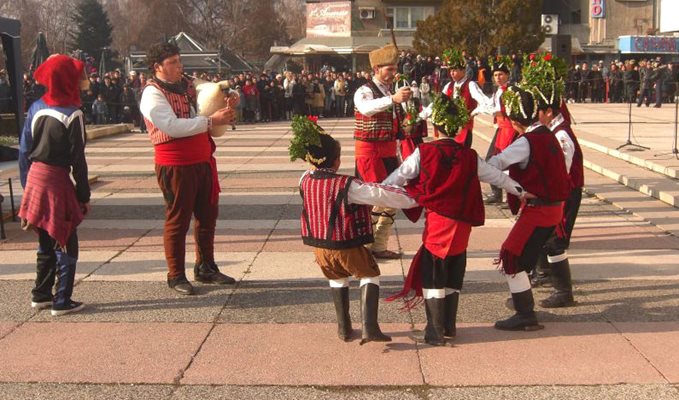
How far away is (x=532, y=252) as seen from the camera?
5672 millimetres

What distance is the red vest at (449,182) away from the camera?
5121 mm

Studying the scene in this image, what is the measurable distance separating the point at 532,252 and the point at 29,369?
3.39 metres

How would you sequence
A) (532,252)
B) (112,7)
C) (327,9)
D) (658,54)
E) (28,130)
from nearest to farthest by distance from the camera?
(532,252)
(28,130)
(658,54)
(327,9)
(112,7)

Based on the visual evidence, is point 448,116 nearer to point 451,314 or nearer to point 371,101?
point 451,314

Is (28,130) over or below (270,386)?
over

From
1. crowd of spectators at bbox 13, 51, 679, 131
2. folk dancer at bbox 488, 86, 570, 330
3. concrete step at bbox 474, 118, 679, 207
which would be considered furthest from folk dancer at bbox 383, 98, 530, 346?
crowd of spectators at bbox 13, 51, 679, 131

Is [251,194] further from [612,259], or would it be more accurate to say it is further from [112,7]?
[112,7]

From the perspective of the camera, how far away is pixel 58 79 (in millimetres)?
5961

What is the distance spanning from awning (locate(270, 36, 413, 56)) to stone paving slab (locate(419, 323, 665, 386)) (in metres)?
47.5

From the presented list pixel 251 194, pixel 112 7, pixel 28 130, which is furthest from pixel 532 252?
pixel 112 7

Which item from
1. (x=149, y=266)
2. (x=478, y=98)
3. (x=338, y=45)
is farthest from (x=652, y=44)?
(x=149, y=266)

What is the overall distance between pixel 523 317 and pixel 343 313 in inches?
49.7

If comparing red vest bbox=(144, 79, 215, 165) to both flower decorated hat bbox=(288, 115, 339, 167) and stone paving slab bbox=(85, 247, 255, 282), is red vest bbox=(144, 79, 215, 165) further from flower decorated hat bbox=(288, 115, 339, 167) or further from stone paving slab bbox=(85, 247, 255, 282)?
flower decorated hat bbox=(288, 115, 339, 167)

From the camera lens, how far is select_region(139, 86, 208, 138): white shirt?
20.3 ft
